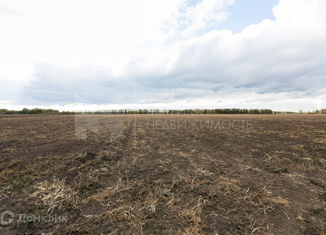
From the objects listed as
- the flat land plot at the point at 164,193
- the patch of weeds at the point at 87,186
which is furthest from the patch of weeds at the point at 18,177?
the patch of weeds at the point at 87,186

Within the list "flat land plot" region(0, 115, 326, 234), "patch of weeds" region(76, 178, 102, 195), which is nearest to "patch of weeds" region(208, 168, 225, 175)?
"flat land plot" region(0, 115, 326, 234)

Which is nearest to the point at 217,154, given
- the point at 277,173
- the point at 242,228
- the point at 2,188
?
the point at 277,173

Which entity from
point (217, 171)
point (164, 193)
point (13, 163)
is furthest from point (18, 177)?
point (217, 171)

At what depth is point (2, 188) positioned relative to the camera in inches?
149

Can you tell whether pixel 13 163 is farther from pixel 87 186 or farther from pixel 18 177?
pixel 87 186

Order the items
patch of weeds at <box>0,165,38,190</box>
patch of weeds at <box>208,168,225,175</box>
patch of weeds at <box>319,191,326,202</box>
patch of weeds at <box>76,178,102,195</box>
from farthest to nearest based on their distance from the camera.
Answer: patch of weeds at <box>208,168,225,175</box> < patch of weeds at <box>0,165,38,190</box> < patch of weeds at <box>76,178,102,195</box> < patch of weeds at <box>319,191,326,202</box>

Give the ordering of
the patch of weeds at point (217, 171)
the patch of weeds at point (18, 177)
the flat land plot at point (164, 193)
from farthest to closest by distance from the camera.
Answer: the patch of weeds at point (217, 171), the patch of weeds at point (18, 177), the flat land plot at point (164, 193)

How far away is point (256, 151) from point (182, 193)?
5.33 meters

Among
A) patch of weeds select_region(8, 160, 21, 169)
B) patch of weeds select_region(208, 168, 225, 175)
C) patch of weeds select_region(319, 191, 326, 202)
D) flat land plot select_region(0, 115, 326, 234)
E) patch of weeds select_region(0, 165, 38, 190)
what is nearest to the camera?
flat land plot select_region(0, 115, 326, 234)

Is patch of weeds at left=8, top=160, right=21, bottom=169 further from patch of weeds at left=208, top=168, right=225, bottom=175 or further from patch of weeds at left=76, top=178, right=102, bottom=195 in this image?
patch of weeds at left=208, top=168, right=225, bottom=175

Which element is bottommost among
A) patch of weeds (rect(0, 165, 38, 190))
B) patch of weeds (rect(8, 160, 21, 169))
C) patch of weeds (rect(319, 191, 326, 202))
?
patch of weeds (rect(319, 191, 326, 202))

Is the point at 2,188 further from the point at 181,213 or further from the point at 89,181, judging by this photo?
the point at 181,213

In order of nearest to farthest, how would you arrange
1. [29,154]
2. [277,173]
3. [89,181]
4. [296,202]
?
1. [296,202]
2. [89,181]
3. [277,173]
4. [29,154]

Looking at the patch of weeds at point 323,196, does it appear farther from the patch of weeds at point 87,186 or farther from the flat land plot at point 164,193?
the patch of weeds at point 87,186
